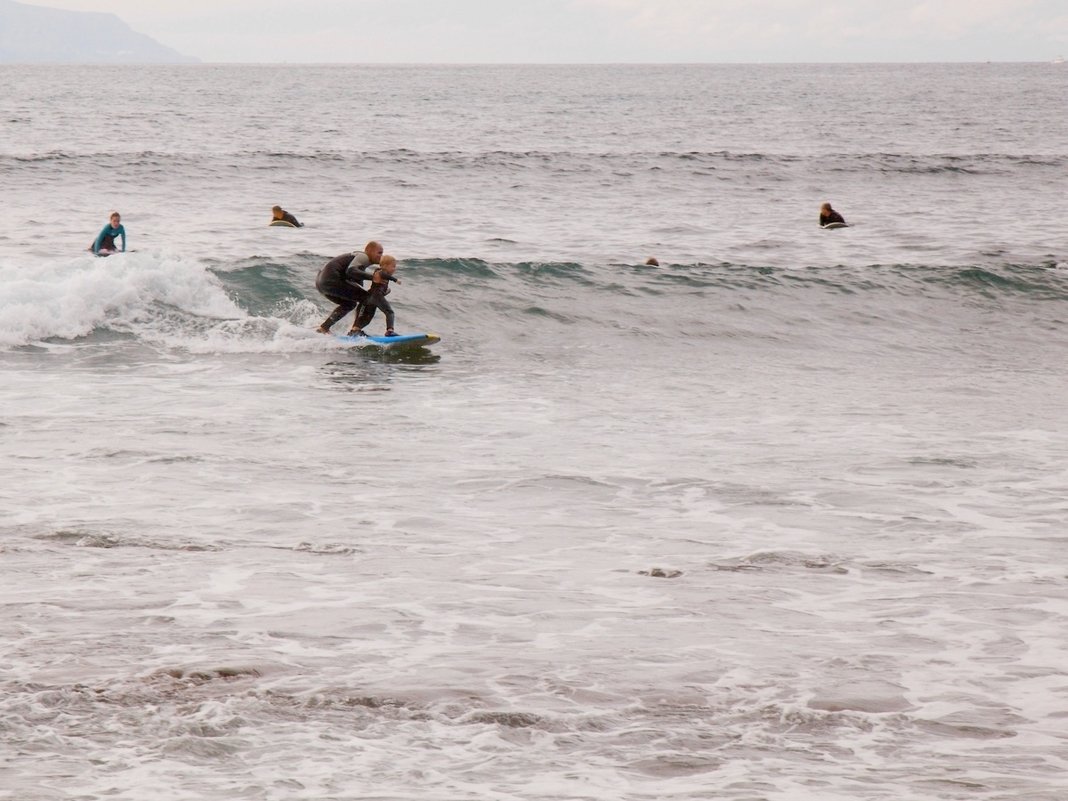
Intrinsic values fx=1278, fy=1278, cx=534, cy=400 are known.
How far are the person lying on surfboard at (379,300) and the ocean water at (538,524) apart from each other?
22.5 inches

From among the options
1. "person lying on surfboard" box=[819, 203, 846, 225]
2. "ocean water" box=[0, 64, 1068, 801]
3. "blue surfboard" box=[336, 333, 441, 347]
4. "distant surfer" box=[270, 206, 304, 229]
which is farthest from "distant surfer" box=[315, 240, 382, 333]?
"person lying on surfboard" box=[819, 203, 846, 225]

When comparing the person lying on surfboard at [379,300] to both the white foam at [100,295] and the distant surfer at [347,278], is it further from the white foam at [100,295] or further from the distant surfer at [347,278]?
the white foam at [100,295]

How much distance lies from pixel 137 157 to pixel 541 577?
4442 cm

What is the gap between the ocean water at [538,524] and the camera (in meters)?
6.37

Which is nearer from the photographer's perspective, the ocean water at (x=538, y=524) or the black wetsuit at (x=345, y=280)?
the ocean water at (x=538, y=524)

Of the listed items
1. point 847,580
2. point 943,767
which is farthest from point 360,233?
point 943,767

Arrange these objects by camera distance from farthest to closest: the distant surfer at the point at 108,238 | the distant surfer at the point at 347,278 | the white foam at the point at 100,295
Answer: the distant surfer at the point at 108,238 → the white foam at the point at 100,295 → the distant surfer at the point at 347,278

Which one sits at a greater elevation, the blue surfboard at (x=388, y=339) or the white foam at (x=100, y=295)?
the white foam at (x=100, y=295)

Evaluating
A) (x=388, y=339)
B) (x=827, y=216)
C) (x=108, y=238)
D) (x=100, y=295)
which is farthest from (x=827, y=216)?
(x=100, y=295)

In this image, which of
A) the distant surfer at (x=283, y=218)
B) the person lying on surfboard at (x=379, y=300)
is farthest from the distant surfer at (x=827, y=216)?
the person lying on surfboard at (x=379, y=300)

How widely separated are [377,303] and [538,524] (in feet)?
28.9

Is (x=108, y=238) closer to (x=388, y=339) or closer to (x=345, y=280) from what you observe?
(x=345, y=280)

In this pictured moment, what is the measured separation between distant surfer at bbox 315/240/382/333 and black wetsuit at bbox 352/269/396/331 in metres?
0.11

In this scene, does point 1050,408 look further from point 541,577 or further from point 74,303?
point 74,303
